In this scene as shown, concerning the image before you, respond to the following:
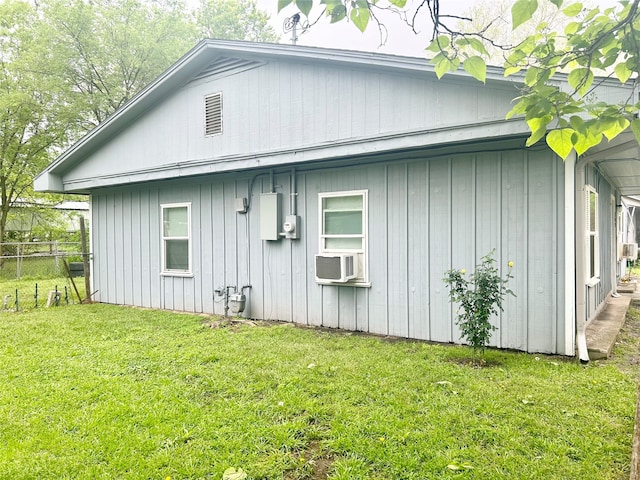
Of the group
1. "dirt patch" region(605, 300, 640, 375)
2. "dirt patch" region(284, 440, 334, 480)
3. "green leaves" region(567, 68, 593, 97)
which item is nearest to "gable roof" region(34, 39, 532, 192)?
"green leaves" region(567, 68, 593, 97)

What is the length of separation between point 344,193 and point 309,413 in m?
3.22

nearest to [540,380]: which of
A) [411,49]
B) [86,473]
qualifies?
[86,473]

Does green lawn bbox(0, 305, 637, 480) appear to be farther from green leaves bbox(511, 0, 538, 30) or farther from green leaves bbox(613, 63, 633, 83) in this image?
green leaves bbox(511, 0, 538, 30)

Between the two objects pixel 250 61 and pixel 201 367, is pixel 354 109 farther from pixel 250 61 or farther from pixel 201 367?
pixel 201 367

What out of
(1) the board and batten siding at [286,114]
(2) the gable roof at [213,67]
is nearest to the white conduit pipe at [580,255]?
(1) the board and batten siding at [286,114]


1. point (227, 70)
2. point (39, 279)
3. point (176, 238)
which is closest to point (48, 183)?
point (176, 238)

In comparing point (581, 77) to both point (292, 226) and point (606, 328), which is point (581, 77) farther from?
point (606, 328)

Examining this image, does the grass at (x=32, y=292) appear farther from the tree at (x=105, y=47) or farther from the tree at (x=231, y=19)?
the tree at (x=231, y=19)

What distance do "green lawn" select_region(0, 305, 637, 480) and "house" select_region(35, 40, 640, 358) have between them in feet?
2.87

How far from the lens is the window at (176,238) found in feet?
23.4

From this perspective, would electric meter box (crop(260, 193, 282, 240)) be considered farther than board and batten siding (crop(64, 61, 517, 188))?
Yes

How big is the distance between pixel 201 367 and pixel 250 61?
14.0ft

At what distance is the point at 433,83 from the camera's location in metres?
4.46

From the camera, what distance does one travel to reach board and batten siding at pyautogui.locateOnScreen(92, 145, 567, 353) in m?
4.28
